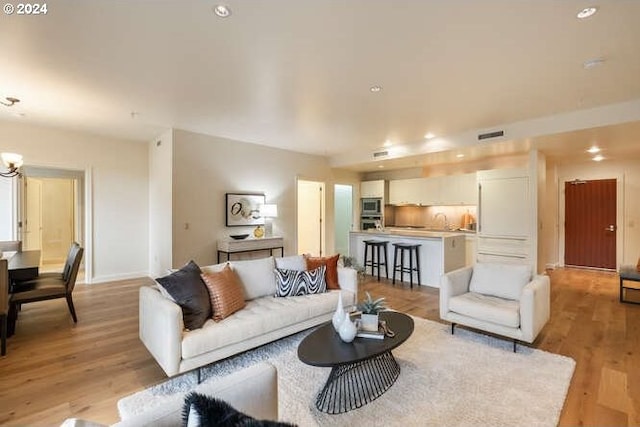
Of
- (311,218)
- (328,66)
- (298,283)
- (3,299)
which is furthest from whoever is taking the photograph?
(311,218)

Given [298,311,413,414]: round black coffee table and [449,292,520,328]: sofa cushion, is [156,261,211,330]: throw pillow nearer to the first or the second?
[298,311,413,414]: round black coffee table

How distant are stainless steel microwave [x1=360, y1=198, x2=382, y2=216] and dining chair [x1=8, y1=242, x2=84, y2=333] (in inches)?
249

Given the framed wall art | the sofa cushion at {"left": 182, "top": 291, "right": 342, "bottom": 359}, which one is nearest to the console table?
the framed wall art

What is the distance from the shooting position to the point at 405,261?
5.90 m

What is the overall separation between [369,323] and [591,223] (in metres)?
7.51

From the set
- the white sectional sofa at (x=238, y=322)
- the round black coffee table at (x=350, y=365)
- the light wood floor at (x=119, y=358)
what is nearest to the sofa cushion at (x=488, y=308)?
the light wood floor at (x=119, y=358)

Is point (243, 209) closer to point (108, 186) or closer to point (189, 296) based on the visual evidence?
point (108, 186)

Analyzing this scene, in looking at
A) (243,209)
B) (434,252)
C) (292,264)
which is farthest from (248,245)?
(434,252)

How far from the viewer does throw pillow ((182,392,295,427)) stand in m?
0.83

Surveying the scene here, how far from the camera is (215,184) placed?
5.59m

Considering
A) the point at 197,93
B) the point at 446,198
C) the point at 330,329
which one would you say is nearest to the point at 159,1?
the point at 197,93

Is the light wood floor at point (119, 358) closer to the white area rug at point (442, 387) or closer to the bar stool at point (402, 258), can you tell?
the white area rug at point (442, 387)

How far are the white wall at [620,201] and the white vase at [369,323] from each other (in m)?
A: 6.42

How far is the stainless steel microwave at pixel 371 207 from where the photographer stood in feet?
26.8
